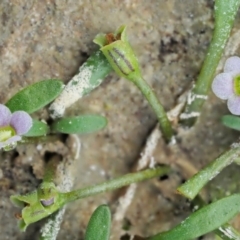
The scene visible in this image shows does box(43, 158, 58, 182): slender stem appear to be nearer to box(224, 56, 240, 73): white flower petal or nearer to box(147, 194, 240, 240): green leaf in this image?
box(147, 194, 240, 240): green leaf

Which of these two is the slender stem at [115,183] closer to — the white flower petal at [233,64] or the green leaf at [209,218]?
the green leaf at [209,218]

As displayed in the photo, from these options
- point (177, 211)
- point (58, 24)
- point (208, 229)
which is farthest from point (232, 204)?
point (58, 24)

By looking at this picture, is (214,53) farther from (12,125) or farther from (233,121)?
(12,125)

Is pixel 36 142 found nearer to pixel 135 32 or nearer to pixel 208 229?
pixel 135 32

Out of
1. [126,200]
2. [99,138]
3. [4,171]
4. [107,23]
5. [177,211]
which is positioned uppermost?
[107,23]

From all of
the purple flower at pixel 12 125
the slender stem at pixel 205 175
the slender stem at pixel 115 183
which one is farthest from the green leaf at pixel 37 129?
the slender stem at pixel 205 175

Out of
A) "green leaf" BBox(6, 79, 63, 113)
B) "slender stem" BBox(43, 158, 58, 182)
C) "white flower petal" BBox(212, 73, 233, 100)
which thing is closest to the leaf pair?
"green leaf" BBox(6, 79, 63, 113)
